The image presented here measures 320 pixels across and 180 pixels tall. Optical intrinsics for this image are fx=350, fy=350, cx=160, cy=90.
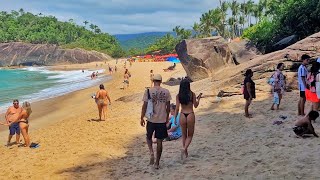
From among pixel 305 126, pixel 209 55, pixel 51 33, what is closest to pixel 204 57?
pixel 209 55

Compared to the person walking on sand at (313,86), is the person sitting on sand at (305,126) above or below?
below

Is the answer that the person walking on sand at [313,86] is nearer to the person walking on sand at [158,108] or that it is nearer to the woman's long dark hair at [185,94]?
the woman's long dark hair at [185,94]

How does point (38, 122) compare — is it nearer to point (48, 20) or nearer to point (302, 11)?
point (302, 11)

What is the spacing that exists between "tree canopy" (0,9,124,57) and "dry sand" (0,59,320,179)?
9481cm

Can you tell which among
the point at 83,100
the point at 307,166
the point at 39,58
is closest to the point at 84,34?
the point at 39,58

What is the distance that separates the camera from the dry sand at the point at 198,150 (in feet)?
21.2

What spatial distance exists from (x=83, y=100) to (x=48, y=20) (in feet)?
395

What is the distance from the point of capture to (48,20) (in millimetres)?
134750

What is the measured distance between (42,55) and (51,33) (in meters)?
18.6

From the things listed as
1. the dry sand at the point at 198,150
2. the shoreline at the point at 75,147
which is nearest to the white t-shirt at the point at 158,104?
the dry sand at the point at 198,150

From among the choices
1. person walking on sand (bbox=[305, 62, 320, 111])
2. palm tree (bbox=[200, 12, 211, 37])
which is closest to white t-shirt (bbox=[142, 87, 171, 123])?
person walking on sand (bbox=[305, 62, 320, 111])

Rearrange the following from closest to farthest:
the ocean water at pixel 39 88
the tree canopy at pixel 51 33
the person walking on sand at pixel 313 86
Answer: the person walking on sand at pixel 313 86 < the ocean water at pixel 39 88 < the tree canopy at pixel 51 33

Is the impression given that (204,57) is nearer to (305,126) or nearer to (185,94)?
(305,126)

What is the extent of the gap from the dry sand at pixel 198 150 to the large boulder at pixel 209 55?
6.49 meters
